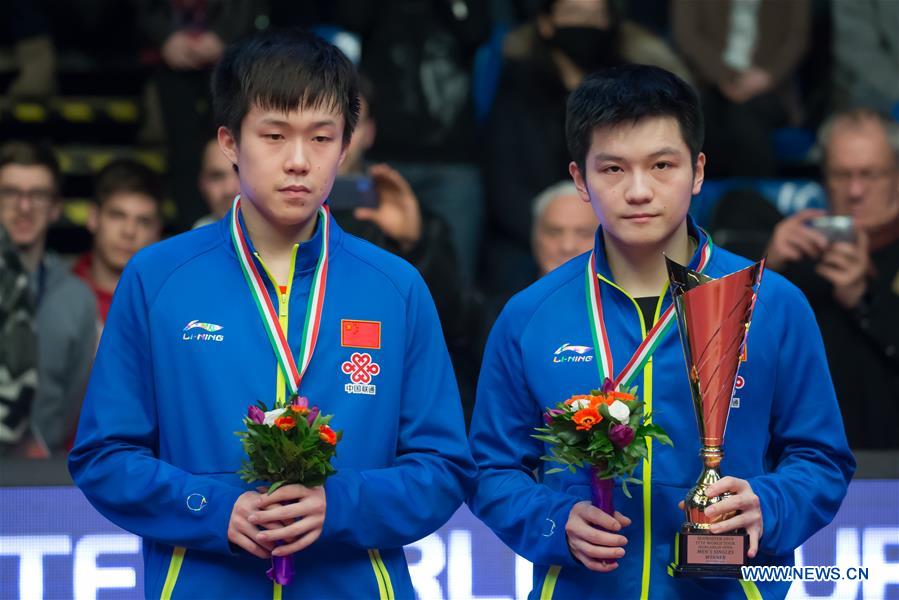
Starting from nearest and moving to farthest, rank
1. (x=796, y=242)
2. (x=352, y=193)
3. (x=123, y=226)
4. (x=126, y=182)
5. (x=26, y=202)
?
1. (x=352, y=193)
2. (x=796, y=242)
3. (x=26, y=202)
4. (x=123, y=226)
5. (x=126, y=182)

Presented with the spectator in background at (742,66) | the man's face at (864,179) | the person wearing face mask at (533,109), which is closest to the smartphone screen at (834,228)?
the man's face at (864,179)

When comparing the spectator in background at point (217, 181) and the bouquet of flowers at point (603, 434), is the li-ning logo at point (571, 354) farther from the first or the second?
the spectator in background at point (217, 181)

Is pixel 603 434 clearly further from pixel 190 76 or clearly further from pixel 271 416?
pixel 190 76

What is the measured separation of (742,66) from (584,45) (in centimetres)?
134

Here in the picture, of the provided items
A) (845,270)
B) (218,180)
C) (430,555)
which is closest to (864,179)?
(845,270)

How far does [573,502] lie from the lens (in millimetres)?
3705

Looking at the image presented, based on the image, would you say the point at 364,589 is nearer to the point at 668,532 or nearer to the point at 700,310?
the point at 668,532

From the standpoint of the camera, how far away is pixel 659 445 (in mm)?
3791

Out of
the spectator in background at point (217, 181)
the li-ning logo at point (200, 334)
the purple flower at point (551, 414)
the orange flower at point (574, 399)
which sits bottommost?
the purple flower at point (551, 414)

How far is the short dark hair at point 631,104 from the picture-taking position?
3846mm

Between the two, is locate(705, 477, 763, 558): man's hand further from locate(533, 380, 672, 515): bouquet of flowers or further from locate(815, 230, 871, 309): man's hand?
locate(815, 230, 871, 309): man's hand

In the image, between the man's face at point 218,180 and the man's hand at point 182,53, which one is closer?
the man's face at point 218,180

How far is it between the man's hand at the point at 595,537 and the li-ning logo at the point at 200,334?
0.92m

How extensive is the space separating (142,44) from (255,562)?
6.27 m
